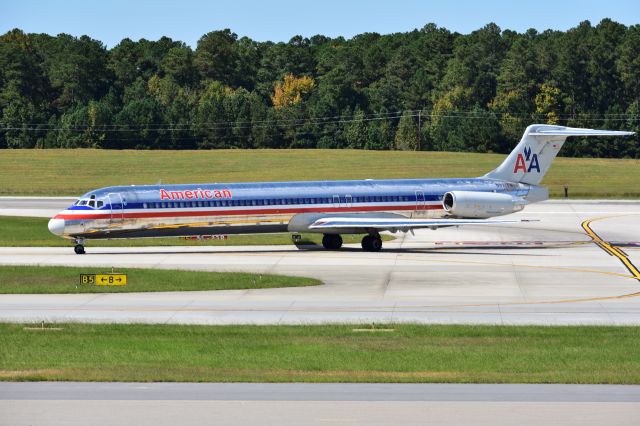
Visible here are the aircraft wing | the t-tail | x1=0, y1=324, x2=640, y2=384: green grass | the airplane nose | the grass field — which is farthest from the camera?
the grass field

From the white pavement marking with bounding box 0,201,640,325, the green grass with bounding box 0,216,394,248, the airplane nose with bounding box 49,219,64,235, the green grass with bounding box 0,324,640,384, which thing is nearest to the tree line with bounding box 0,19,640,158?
the green grass with bounding box 0,216,394,248

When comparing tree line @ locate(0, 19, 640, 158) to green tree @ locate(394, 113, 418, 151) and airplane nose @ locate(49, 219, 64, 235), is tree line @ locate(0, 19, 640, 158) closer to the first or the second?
green tree @ locate(394, 113, 418, 151)

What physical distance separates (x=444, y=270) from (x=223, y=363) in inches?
771

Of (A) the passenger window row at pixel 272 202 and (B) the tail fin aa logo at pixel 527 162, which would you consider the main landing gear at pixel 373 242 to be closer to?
(A) the passenger window row at pixel 272 202

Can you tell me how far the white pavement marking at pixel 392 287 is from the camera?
2969 centimetres

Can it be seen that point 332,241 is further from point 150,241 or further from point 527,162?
point 527,162

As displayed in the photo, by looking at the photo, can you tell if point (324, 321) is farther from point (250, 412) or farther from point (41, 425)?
point (41, 425)

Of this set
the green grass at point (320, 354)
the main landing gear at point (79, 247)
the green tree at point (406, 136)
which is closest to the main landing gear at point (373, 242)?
the main landing gear at point (79, 247)

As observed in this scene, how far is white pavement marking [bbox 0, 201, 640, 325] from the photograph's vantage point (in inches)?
1169

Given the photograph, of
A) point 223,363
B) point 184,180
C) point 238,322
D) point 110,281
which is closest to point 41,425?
point 223,363

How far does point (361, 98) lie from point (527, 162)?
11404 centimetres

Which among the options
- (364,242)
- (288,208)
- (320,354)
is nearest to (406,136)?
(364,242)

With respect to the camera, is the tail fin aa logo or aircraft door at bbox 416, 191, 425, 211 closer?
aircraft door at bbox 416, 191, 425, 211

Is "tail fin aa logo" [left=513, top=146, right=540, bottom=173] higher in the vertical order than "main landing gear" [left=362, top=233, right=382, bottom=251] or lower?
higher
